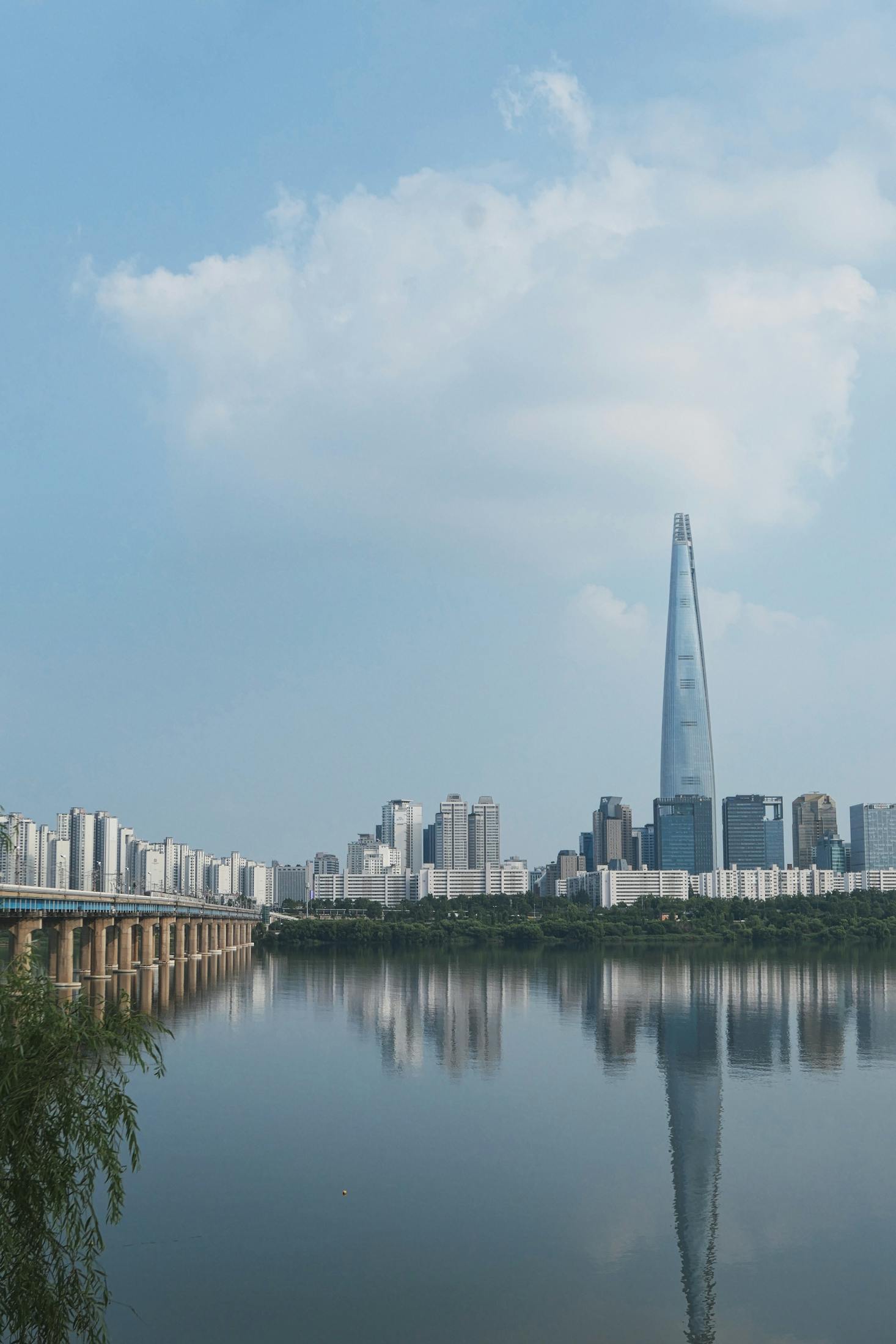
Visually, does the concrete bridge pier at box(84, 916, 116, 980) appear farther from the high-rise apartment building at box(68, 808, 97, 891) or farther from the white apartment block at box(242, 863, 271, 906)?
the white apartment block at box(242, 863, 271, 906)

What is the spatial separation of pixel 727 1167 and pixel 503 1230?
5.66 m

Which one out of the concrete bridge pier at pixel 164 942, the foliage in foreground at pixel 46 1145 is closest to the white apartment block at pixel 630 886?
the concrete bridge pier at pixel 164 942

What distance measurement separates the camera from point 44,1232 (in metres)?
9.33

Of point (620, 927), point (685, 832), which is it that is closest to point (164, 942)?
point (620, 927)

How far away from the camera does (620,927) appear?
96.6 metres

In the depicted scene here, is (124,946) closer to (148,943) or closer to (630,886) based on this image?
(148,943)

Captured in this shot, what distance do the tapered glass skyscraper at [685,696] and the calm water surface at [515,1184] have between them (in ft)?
469

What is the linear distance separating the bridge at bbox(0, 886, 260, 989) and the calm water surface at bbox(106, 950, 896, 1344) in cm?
536

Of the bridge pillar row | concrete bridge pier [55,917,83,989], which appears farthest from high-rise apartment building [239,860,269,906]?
concrete bridge pier [55,917,83,989]

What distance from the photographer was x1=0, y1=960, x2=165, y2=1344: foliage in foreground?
9.13 meters

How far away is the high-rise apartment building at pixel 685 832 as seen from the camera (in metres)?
192

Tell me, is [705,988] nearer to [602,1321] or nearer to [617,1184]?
[617,1184]

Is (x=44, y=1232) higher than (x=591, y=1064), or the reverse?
(x=44, y=1232)

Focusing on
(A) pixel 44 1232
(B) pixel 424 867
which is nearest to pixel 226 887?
(B) pixel 424 867
